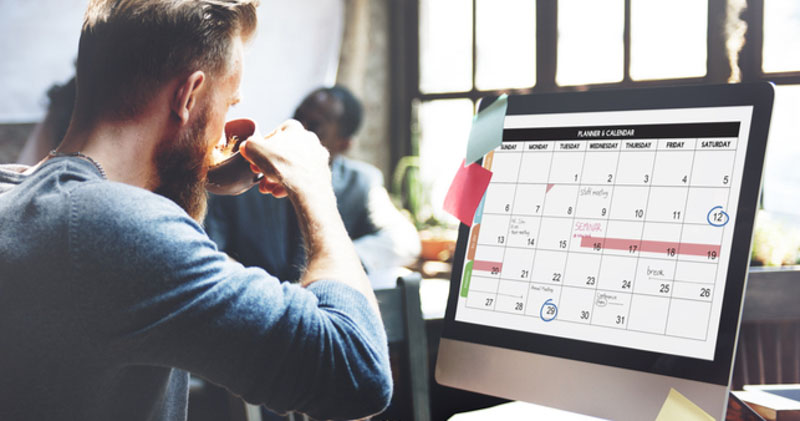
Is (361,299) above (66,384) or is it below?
above

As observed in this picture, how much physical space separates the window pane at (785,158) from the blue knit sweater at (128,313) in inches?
115

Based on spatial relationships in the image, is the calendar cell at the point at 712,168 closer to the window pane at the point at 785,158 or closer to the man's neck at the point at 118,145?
the man's neck at the point at 118,145

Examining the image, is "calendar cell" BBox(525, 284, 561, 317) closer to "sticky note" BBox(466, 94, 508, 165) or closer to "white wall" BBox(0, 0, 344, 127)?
"sticky note" BBox(466, 94, 508, 165)

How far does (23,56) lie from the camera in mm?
3330

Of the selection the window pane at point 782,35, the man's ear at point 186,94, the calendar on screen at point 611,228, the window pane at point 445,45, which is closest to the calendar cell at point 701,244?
the calendar on screen at point 611,228

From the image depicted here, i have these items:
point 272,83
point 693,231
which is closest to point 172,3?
point 693,231

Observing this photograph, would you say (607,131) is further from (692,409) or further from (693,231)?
(692,409)

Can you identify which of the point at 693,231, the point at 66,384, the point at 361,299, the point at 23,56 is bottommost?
the point at 66,384

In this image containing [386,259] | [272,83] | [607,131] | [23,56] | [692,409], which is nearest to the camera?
[692,409]

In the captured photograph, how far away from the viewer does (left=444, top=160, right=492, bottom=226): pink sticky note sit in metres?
0.93

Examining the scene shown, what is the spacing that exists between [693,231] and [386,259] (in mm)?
1881

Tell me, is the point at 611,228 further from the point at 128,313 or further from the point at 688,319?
the point at 128,313

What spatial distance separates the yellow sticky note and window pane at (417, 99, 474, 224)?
11.1 feet

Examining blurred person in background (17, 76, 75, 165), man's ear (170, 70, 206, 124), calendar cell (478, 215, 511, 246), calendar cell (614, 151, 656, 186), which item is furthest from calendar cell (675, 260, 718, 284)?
blurred person in background (17, 76, 75, 165)
